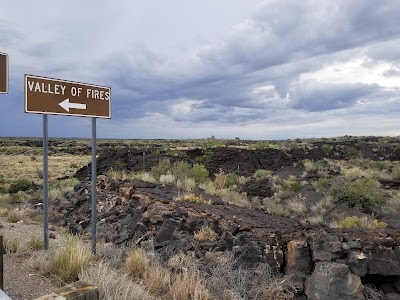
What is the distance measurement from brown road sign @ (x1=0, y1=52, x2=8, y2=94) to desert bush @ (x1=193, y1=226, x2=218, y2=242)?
5.73 m

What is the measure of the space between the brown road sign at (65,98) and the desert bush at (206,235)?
3811 mm

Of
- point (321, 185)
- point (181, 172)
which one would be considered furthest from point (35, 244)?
point (321, 185)

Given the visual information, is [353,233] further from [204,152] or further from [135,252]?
[204,152]

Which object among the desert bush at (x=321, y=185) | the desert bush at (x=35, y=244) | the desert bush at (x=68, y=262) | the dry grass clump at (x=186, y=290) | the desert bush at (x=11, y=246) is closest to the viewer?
the dry grass clump at (x=186, y=290)

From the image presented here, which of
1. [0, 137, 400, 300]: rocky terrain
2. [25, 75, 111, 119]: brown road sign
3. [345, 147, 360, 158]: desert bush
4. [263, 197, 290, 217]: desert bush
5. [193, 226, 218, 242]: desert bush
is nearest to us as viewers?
[25, 75, 111, 119]: brown road sign

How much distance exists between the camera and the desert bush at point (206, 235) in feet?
31.7

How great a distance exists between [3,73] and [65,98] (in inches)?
60.5

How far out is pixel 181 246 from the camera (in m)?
9.05

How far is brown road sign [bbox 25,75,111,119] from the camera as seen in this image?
6.58 metres

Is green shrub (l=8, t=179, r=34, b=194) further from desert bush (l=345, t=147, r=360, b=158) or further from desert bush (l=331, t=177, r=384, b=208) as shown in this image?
desert bush (l=345, t=147, r=360, b=158)

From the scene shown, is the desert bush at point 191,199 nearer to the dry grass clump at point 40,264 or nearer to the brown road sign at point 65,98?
the brown road sign at point 65,98

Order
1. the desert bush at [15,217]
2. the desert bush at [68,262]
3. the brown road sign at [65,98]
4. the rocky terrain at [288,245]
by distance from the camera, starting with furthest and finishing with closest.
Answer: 1. the desert bush at [15,217]
2. the rocky terrain at [288,245]
3. the brown road sign at [65,98]
4. the desert bush at [68,262]

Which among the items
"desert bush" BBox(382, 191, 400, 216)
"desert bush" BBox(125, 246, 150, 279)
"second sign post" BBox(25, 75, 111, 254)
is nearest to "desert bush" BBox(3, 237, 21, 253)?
"second sign post" BBox(25, 75, 111, 254)

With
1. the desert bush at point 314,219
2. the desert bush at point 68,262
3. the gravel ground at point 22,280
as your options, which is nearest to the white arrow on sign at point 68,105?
the desert bush at point 68,262
